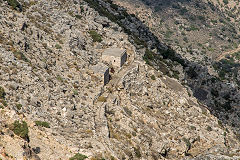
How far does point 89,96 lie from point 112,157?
52.6 ft

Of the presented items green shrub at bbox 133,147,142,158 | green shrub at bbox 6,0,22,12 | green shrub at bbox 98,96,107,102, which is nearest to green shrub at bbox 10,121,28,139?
green shrub at bbox 133,147,142,158

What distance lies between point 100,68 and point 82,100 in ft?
35.0

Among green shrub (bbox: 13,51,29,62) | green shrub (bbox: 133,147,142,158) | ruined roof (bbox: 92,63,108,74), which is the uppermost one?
ruined roof (bbox: 92,63,108,74)

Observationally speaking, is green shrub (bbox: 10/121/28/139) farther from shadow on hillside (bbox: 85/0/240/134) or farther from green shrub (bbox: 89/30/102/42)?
shadow on hillside (bbox: 85/0/240/134)

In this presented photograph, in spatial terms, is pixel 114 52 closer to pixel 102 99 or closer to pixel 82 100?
pixel 102 99

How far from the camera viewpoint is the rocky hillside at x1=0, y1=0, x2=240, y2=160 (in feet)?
143

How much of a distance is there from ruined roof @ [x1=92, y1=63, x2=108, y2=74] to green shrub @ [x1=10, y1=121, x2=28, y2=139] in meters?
25.7

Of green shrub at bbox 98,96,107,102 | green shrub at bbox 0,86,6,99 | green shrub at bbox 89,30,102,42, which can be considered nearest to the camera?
green shrub at bbox 0,86,6,99

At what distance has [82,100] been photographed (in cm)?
5694

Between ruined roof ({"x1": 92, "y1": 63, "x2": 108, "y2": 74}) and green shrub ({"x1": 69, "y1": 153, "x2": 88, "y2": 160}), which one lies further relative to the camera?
ruined roof ({"x1": 92, "y1": 63, "x2": 108, "y2": 74})

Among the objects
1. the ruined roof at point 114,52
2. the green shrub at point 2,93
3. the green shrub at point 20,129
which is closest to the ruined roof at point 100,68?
the ruined roof at point 114,52

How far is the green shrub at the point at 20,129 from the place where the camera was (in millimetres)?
39378

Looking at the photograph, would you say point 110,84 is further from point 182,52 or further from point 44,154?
point 182,52

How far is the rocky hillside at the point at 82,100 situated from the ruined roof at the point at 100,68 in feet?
3.61
